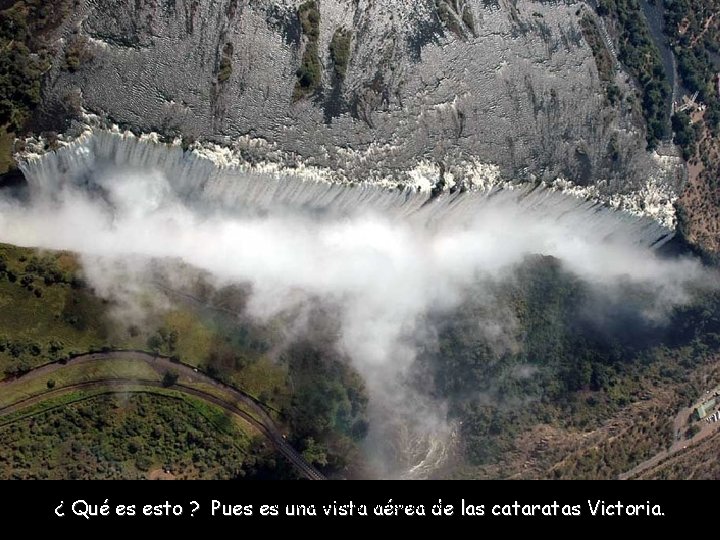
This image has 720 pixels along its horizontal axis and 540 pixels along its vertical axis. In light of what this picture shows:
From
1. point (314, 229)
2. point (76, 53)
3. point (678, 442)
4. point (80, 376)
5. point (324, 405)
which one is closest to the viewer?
point (80, 376)

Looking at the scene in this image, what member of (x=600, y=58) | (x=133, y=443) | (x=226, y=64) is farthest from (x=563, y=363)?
(x=226, y=64)

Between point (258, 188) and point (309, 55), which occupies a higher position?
point (309, 55)

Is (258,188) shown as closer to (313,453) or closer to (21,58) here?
(21,58)

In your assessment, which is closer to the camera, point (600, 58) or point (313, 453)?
point (313, 453)

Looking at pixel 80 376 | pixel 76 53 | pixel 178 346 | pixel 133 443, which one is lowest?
pixel 133 443

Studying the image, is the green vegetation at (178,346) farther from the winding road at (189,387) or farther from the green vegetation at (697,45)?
the green vegetation at (697,45)

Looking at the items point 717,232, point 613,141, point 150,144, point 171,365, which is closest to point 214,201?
point 150,144

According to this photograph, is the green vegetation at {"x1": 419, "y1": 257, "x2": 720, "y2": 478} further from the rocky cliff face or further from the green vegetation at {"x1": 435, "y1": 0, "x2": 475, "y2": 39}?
the green vegetation at {"x1": 435, "y1": 0, "x2": 475, "y2": 39}

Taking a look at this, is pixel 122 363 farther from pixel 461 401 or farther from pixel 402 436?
pixel 461 401

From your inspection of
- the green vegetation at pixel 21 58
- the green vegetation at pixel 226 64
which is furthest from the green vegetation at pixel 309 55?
the green vegetation at pixel 21 58
